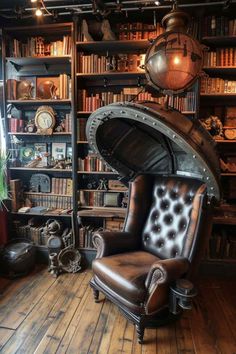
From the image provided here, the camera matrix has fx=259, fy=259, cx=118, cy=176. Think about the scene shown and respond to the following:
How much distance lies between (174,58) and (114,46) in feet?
4.66

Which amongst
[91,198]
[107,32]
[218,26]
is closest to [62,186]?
[91,198]

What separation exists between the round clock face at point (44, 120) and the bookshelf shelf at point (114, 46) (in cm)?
82

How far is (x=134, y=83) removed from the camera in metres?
3.00

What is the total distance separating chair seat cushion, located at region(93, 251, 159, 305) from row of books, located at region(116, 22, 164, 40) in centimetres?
223

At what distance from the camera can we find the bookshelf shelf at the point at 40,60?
2.87 m

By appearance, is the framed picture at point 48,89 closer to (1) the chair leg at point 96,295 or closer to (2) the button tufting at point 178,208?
(2) the button tufting at point 178,208

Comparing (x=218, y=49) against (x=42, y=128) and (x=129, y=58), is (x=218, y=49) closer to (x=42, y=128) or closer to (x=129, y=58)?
(x=129, y=58)

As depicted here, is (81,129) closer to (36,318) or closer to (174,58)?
(174,58)

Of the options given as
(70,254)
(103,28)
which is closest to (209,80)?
(103,28)

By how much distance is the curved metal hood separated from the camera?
1.57 metres

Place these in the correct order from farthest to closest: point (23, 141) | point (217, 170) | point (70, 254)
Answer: point (23, 141) → point (70, 254) → point (217, 170)

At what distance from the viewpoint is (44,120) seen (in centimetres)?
303

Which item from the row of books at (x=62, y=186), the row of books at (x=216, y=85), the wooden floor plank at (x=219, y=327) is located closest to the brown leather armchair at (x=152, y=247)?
the wooden floor plank at (x=219, y=327)

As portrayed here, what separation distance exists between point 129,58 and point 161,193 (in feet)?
5.11
